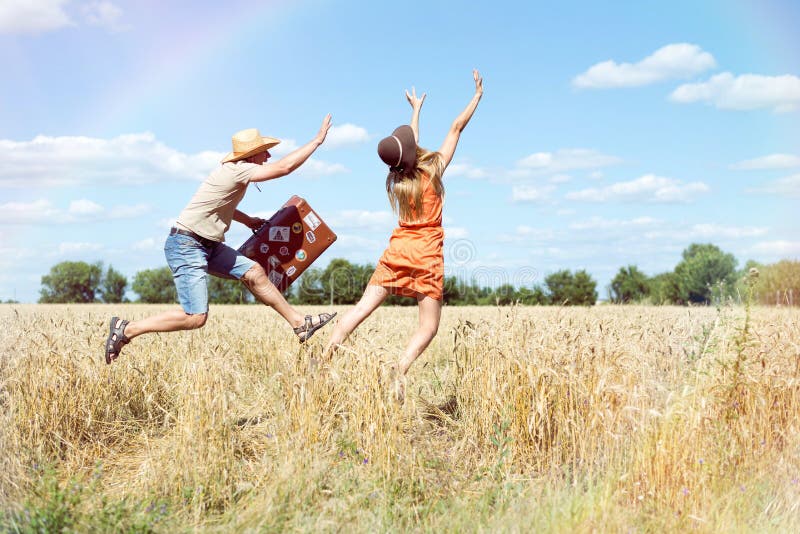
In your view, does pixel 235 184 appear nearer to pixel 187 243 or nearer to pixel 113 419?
pixel 187 243

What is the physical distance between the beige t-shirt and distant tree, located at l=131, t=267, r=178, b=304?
2651 cm

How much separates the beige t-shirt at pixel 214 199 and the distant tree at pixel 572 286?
2325 cm

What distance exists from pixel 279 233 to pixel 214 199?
0.77m

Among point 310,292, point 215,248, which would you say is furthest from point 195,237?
point 310,292

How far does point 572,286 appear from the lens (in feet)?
92.7

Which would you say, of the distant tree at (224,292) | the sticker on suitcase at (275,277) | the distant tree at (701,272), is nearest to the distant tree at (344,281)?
the distant tree at (224,292)

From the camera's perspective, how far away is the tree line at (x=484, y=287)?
20938 millimetres

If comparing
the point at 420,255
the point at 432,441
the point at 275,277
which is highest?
the point at 420,255

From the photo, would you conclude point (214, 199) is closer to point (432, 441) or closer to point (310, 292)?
point (432, 441)

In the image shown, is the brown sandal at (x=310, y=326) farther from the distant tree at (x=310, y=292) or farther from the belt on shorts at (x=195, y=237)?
the distant tree at (x=310, y=292)

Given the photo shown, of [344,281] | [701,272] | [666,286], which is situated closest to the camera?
[344,281]

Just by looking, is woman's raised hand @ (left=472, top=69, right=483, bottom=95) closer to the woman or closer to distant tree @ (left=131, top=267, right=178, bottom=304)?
the woman

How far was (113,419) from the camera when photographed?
18.4ft

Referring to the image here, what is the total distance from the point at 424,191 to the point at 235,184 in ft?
5.24
